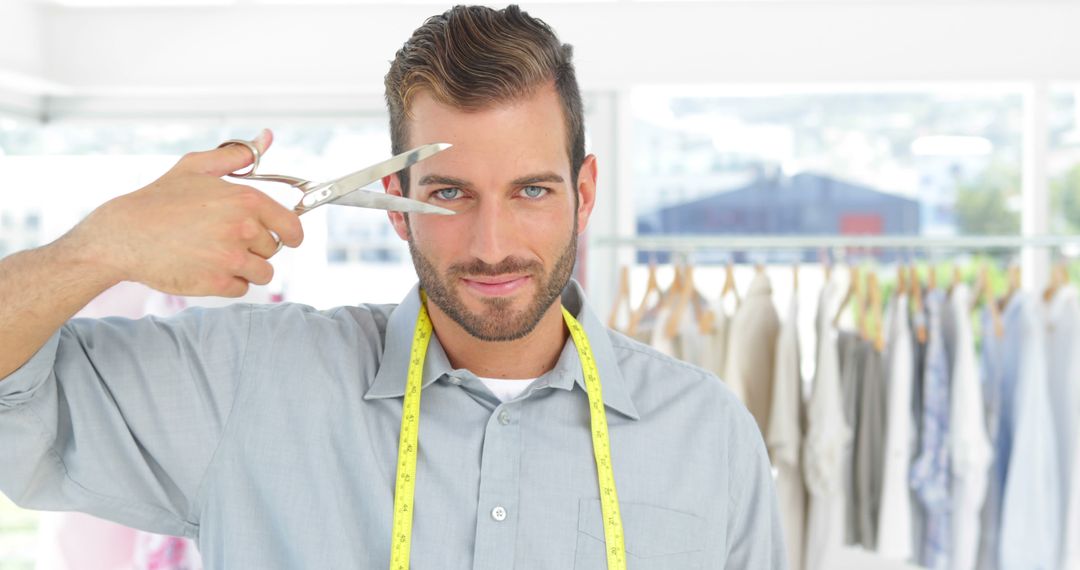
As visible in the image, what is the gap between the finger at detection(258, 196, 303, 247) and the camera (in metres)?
1.34

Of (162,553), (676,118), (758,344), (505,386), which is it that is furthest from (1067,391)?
(162,553)

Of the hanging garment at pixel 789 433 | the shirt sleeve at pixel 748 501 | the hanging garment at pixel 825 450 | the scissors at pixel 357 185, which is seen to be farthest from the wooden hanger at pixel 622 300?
the scissors at pixel 357 185

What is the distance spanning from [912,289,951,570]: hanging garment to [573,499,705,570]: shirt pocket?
1.71 metres

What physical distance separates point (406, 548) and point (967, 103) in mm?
3145

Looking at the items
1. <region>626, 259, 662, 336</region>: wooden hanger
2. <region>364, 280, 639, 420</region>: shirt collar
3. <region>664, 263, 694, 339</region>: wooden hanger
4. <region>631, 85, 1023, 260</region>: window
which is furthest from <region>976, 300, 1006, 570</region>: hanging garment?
<region>364, 280, 639, 420</region>: shirt collar

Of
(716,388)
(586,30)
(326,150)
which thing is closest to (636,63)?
(586,30)

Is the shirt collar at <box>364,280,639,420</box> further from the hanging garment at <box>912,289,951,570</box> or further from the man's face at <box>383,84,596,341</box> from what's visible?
the hanging garment at <box>912,289,951,570</box>

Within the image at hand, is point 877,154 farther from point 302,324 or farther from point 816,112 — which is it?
point 302,324

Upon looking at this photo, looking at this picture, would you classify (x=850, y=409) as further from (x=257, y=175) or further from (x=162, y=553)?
(x=257, y=175)

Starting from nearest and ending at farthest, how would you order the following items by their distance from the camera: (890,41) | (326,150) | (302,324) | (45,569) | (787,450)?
(302,324), (45,569), (787,450), (890,41), (326,150)

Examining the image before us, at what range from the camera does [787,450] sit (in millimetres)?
3150

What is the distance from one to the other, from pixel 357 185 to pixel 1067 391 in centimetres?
250

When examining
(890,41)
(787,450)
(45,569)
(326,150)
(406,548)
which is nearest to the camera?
(406,548)

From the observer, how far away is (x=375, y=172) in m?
1.47
